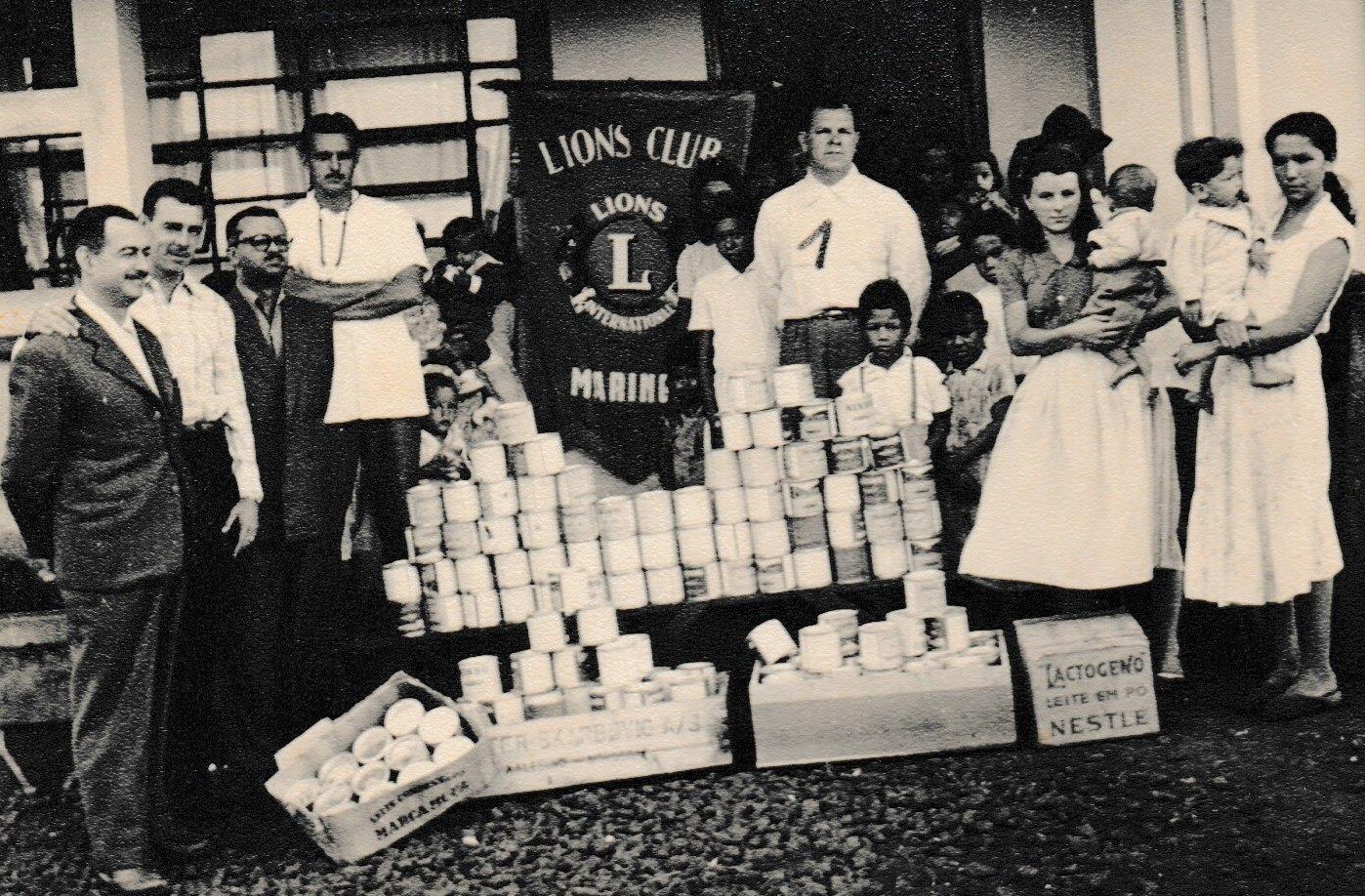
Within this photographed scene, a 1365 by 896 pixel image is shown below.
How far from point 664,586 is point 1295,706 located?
93.6 inches

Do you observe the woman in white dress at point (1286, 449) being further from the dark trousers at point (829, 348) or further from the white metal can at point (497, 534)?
the white metal can at point (497, 534)

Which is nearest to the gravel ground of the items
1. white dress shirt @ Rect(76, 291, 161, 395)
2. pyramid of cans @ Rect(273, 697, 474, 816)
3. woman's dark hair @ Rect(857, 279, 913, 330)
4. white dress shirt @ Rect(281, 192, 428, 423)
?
pyramid of cans @ Rect(273, 697, 474, 816)

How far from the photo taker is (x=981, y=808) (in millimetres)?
4707

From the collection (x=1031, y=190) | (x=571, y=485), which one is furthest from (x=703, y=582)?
(x=1031, y=190)

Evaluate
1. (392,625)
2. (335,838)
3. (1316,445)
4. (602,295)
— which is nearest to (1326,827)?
(1316,445)

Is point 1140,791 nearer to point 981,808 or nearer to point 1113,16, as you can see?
point 981,808

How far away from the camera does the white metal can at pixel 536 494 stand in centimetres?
596

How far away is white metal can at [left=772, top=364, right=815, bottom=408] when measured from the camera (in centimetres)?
600

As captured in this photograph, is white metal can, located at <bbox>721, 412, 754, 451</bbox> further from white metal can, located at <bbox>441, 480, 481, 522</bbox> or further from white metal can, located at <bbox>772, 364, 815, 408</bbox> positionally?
white metal can, located at <bbox>441, 480, 481, 522</bbox>

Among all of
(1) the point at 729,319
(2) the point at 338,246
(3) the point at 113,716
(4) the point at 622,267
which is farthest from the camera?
(4) the point at 622,267

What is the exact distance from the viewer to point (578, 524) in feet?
19.6

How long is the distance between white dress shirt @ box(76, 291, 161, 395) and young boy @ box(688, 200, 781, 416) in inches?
107

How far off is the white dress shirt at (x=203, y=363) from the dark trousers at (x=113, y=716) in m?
0.73

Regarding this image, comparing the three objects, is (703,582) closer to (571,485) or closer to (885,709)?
(571,485)
